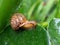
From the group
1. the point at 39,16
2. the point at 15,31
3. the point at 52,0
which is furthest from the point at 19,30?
the point at 52,0

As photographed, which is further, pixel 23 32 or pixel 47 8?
pixel 47 8

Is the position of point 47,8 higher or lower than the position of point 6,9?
higher

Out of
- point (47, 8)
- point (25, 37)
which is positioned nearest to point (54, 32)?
point (25, 37)

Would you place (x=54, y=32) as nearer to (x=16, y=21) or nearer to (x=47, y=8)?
(x=16, y=21)

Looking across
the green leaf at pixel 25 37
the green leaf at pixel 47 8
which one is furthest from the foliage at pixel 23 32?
the green leaf at pixel 47 8

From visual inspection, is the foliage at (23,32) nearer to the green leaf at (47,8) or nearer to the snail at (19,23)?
the snail at (19,23)

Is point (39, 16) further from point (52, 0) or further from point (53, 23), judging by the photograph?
point (53, 23)
